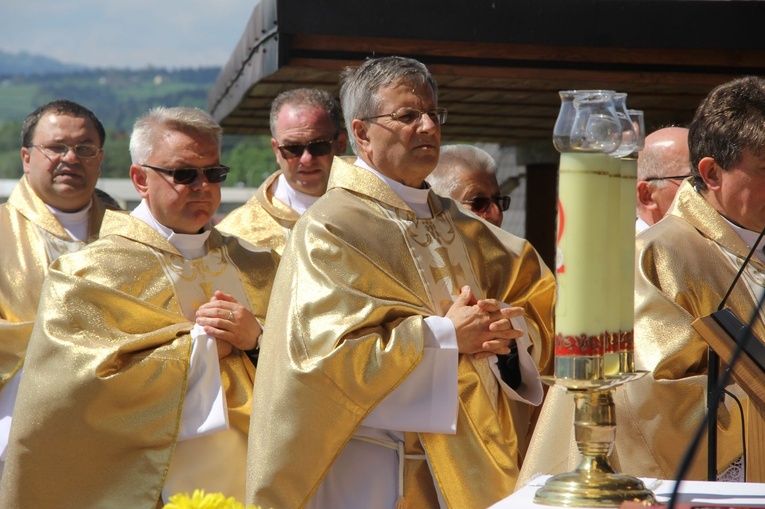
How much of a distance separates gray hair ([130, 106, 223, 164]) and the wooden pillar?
6.30 m

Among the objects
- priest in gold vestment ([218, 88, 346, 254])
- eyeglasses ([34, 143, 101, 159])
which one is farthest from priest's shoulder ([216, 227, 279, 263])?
eyeglasses ([34, 143, 101, 159])

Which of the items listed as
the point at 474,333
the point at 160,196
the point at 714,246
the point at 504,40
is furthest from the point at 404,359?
the point at 504,40

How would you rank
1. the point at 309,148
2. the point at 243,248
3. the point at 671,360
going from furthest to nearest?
the point at 309,148 → the point at 243,248 → the point at 671,360

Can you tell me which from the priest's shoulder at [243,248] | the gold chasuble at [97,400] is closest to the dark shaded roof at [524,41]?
the priest's shoulder at [243,248]

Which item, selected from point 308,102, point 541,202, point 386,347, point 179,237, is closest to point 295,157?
point 308,102

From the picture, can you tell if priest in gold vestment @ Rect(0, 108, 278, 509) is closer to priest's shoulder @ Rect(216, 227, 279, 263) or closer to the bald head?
priest's shoulder @ Rect(216, 227, 279, 263)

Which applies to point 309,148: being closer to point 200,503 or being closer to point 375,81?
point 375,81

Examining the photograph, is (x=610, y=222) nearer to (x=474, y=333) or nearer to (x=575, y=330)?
(x=575, y=330)

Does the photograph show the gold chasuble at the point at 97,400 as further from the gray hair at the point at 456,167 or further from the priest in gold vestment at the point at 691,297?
the gray hair at the point at 456,167

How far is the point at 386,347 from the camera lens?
140 inches

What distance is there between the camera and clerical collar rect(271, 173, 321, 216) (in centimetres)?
588

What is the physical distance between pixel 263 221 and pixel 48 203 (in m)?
1.10

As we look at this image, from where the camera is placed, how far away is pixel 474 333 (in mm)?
3592

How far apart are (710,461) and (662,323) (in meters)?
1.01
